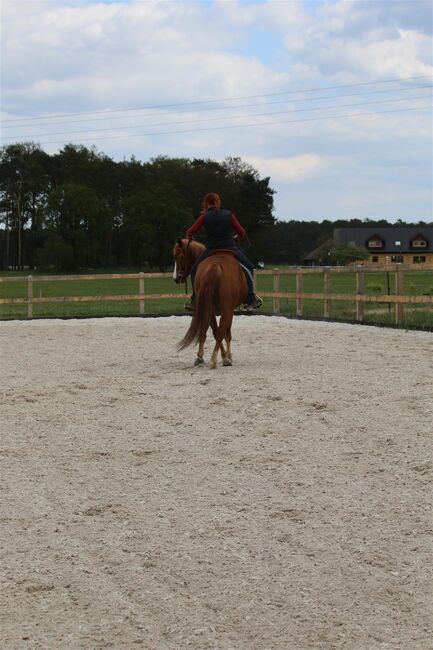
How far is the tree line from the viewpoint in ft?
236

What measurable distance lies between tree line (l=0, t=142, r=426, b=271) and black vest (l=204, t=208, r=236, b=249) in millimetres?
57731

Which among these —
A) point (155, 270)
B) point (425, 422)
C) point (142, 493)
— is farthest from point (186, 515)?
point (155, 270)

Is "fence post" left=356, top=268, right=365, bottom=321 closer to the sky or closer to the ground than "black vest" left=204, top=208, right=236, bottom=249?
closer to the ground

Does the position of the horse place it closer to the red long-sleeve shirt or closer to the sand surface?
the red long-sleeve shirt

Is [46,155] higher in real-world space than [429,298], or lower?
higher

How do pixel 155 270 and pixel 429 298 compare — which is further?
pixel 155 270

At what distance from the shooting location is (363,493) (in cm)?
515

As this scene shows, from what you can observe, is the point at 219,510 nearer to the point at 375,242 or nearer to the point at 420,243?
the point at 375,242

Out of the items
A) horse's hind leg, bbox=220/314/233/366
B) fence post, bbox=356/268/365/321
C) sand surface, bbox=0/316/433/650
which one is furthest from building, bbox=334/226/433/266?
sand surface, bbox=0/316/433/650

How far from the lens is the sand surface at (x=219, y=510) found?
3525 millimetres

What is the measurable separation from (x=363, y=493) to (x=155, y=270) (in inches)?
2738

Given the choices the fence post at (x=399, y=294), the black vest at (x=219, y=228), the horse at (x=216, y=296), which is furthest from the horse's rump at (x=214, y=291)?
the fence post at (x=399, y=294)

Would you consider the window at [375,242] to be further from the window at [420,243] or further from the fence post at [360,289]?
the fence post at [360,289]

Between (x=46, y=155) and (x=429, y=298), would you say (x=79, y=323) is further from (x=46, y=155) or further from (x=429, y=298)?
(x=46, y=155)
